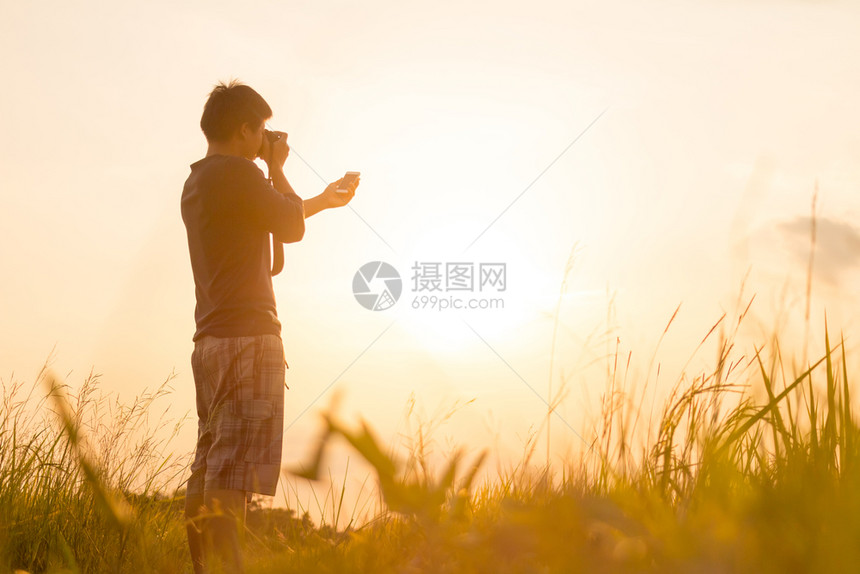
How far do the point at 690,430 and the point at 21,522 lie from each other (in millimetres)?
2569

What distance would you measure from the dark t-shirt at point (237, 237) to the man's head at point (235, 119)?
0.43 feet

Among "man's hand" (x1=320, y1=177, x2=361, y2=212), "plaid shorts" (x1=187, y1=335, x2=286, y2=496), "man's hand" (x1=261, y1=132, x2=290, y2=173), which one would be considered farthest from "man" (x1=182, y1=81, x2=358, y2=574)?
"man's hand" (x1=320, y1=177, x2=361, y2=212)

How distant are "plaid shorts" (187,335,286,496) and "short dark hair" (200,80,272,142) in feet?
2.73

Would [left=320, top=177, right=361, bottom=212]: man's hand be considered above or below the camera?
below

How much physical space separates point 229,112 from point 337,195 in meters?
0.57

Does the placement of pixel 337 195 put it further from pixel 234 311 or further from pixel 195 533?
pixel 195 533

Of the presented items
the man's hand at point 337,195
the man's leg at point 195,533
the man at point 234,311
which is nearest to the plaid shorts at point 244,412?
the man at point 234,311

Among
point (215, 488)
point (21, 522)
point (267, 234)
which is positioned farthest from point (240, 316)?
point (21, 522)

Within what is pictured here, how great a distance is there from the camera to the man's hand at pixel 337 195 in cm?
325

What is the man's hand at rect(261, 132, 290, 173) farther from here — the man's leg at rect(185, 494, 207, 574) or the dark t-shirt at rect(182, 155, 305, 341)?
the man's leg at rect(185, 494, 207, 574)

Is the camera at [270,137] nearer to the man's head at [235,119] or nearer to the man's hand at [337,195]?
the man's head at [235,119]

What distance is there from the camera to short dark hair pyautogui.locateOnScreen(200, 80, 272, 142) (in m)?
2.95

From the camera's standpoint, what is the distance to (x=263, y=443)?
2699mm

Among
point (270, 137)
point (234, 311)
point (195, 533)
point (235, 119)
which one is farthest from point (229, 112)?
point (195, 533)
